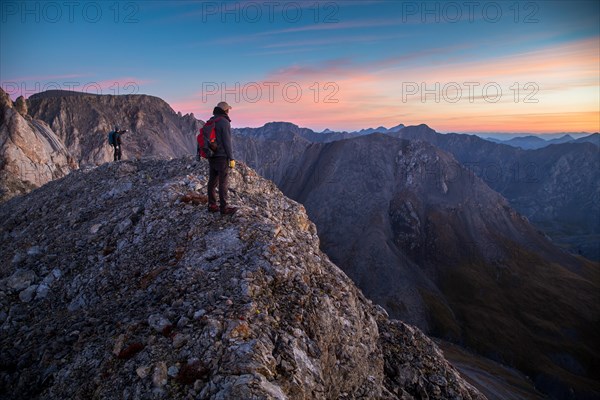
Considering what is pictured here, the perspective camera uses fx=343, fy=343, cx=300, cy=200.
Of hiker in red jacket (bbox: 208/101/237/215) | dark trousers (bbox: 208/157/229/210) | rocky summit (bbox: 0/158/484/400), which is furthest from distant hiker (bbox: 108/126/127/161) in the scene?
hiker in red jacket (bbox: 208/101/237/215)

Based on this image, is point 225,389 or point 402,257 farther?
point 402,257

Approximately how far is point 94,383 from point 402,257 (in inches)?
5724

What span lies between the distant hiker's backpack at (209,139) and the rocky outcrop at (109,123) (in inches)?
3707

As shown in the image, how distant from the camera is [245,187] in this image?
20.2 metres

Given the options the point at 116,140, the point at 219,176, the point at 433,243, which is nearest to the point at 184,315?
the point at 219,176

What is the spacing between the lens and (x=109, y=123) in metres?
146

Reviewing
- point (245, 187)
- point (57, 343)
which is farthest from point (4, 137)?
point (57, 343)

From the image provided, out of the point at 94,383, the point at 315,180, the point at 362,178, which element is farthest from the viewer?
the point at 315,180

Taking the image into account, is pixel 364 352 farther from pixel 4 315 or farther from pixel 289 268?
pixel 4 315

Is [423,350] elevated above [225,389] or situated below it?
below

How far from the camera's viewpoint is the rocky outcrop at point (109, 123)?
420 feet

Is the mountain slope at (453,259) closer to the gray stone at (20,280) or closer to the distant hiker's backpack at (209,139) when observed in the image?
the distant hiker's backpack at (209,139)

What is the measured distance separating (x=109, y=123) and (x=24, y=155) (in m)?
84.3

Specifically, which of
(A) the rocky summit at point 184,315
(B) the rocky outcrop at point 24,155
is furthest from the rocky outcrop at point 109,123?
(A) the rocky summit at point 184,315
